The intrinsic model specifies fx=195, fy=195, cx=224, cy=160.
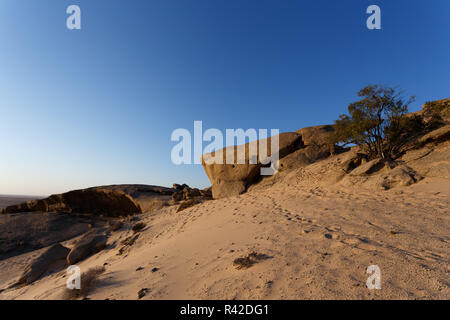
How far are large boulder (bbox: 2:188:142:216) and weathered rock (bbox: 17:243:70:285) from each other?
1059 cm

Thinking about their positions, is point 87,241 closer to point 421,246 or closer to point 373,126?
point 421,246

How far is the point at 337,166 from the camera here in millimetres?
9430

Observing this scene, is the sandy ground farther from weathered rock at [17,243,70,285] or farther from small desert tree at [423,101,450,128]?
small desert tree at [423,101,450,128]

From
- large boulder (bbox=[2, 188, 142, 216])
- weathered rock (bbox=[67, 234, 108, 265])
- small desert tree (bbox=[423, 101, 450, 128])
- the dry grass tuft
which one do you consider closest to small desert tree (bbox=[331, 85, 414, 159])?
small desert tree (bbox=[423, 101, 450, 128])

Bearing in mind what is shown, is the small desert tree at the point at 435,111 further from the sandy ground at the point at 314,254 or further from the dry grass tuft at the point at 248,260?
the dry grass tuft at the point at 248,260

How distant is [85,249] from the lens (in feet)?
26.2

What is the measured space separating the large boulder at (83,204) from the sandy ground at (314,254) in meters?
13.5

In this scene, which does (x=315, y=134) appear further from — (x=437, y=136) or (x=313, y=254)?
(x=313, y=254)

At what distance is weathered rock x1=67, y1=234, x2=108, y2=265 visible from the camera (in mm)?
7582

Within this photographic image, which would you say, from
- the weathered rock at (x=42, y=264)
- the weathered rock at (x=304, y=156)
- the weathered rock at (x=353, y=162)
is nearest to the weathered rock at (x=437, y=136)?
the weathered rock at (x=353, y=162)

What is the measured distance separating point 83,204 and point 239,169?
1734cm

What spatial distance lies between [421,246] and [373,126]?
8.59 metres

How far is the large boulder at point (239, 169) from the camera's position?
13.0 m

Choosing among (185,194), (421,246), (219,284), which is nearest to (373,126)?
(421,246)
